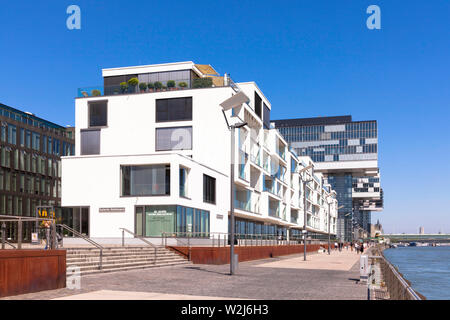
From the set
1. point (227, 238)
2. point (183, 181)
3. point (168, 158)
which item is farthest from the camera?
point (227, 238)

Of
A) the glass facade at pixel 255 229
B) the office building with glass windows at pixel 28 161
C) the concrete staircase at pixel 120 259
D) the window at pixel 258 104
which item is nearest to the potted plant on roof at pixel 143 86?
the window at pixel 258 104

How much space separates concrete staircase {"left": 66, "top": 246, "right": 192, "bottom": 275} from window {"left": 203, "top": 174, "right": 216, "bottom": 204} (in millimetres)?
10432

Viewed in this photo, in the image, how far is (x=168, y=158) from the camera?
3609 centimetres

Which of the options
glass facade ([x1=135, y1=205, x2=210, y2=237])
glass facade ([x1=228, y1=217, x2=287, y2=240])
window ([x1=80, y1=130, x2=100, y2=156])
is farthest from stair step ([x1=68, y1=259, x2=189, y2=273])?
window ([x1=80, y1=130, x2=100, y2=156])

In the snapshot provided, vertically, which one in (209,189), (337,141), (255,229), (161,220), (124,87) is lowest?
(255,229)

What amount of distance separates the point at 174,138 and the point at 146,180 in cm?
1103

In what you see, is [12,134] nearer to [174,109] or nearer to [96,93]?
[96,93]

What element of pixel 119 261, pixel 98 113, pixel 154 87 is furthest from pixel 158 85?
pixel 119 261

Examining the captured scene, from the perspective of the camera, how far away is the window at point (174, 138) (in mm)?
47031

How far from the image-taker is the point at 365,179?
18500 centimetres

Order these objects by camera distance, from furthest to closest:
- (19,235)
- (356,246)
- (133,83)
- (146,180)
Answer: (356,246), (133,83), (146,180), (19,235)
